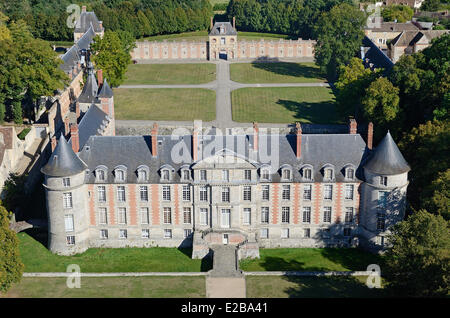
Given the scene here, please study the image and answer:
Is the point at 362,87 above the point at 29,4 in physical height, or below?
below

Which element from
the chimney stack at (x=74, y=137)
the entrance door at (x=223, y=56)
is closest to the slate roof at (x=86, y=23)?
the entrance door at (x=223, y=56)

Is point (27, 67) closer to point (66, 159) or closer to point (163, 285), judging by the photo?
point (66, 159)

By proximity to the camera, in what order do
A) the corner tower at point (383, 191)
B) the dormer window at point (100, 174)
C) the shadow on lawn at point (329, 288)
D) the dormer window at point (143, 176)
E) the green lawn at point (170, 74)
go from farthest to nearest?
the green lawn at point (170, 74) < the dormer window at point (143, 176) < the dormer window at point (100, 174) < the corner tower at point (383, 191) < the shadow on lawn at point (329, 288)

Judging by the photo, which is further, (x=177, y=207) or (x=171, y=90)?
(x=171, y=90)

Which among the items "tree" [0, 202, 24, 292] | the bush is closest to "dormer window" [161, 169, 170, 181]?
"tree" [0, 202, 24, 292]

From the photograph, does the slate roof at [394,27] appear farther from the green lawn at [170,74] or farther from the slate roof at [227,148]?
the slate roof at [227,148]
